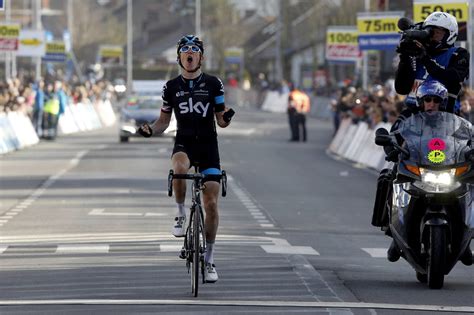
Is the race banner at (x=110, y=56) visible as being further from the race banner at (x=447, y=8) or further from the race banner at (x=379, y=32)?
the race banner at (x=447, y=8)

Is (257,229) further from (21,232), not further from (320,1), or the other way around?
(320,1)

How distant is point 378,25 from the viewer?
41406 millimetres

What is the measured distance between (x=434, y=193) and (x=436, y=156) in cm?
29

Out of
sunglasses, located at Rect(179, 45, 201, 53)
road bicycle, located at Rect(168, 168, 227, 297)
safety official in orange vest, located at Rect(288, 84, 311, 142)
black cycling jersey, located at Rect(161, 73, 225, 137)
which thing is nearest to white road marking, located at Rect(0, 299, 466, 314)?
road bicycle, located at Rect(168, 168, 227, 297)

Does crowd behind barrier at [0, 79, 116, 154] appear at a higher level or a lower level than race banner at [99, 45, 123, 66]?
lower

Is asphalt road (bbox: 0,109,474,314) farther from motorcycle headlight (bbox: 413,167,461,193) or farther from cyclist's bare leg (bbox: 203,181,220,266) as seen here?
motorcycle headlight (bbox: 413,167,461,193)

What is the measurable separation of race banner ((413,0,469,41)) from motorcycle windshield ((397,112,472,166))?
52.9 feet

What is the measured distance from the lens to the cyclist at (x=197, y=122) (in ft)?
41.3

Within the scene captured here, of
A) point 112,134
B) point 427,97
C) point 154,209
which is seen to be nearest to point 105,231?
point 154,209

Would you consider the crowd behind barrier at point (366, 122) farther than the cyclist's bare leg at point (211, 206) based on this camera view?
Yes

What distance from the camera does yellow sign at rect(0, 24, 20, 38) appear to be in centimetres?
4784

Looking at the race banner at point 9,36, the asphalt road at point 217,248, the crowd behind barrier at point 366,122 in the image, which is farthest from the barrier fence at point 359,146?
the race banner at point 9,36

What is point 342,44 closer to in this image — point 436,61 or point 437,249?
point 436,61

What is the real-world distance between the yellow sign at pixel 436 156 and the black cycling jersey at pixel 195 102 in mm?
1627
